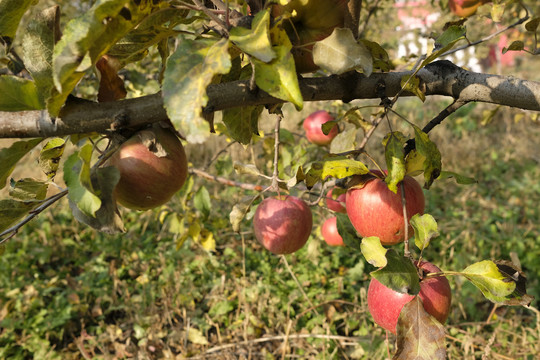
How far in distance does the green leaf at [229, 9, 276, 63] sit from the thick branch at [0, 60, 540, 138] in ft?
0.29

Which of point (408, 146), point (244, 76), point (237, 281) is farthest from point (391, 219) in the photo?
point (237, 281)

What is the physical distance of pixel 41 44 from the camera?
1.58ft

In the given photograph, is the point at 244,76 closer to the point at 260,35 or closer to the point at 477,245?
the point at 260,35

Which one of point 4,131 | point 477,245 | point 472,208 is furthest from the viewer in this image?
point 472,208

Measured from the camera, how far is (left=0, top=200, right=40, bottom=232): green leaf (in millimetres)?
575

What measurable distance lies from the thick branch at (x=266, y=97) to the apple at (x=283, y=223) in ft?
1.62

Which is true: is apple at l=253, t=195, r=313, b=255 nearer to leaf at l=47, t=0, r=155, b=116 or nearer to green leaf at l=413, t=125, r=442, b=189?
green leaf at l=413, t=125, r=442, b=189

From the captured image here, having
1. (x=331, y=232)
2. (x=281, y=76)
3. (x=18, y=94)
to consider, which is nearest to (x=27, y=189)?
(x=18, y=94)

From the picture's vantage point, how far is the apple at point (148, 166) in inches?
23.0

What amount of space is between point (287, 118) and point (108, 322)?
3.61m

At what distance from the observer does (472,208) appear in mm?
2992

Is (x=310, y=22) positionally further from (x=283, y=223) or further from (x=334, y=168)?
(x=283, y=223)

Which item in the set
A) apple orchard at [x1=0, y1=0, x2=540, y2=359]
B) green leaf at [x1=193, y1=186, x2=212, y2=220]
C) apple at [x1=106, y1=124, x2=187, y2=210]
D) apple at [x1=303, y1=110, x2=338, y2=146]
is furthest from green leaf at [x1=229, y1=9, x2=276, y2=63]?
apple at [x1=303, y1=110, x2=338, y2=146]

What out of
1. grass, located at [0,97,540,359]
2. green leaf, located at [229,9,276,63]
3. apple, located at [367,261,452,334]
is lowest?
grass, located at [0,97,540,359]
